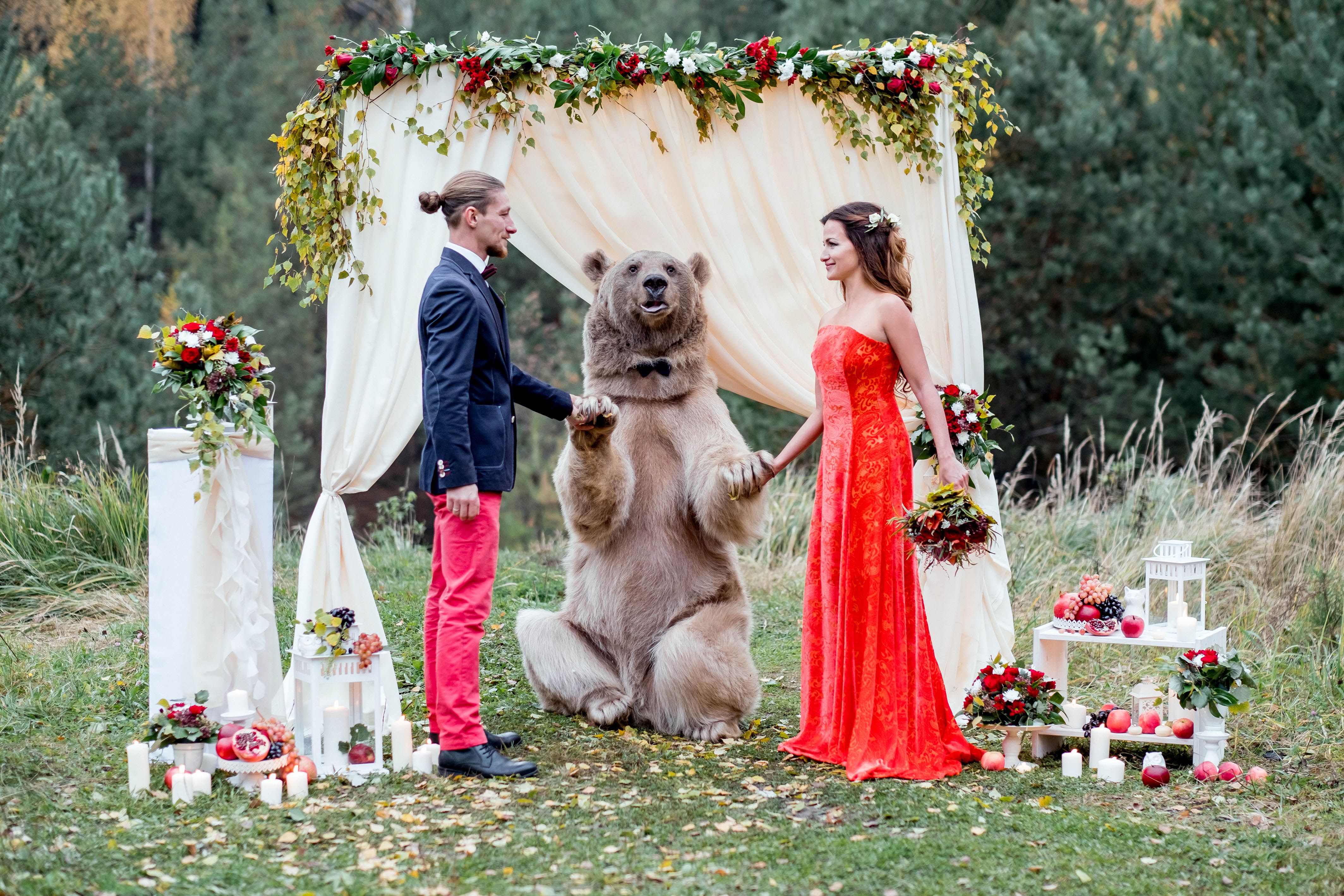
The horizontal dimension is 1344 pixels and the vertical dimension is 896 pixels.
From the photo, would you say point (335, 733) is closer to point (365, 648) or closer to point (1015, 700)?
point (365, 648)

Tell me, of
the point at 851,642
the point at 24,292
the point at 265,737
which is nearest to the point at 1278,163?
the point at 851,642

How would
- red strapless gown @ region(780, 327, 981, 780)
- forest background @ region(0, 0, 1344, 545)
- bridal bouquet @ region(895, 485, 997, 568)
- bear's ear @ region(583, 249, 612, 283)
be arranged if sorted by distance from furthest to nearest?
forest background @ region(0, 0, 1344, 545)
bear's ear @ region(583, 249, 612, 283)
red strapless gown @ region(780, 327, 981, 780)
bridal bouquet @ region(895, 485, 997, 568)

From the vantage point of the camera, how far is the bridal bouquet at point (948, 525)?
3.31 metres

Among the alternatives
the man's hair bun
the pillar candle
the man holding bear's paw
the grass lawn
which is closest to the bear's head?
the man holding bear's paw

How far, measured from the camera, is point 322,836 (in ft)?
9.70

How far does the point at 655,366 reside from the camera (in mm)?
4109

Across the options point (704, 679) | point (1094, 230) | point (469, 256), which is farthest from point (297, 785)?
point (1094, 230)

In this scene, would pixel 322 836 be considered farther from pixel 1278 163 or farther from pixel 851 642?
pixel 1278 163

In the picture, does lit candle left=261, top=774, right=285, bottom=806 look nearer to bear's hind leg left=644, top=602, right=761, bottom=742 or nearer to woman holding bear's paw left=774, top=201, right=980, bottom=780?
bear's hind leg left=644, top=602, right=761, bottom=742

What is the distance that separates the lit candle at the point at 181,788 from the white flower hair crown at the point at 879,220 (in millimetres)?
2464

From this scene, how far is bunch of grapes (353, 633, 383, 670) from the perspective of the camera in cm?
350

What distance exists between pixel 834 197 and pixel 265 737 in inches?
104

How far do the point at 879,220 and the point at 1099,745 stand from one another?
1711 millimetres

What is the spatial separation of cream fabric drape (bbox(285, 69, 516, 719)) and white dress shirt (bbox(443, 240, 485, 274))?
0.59 metres
